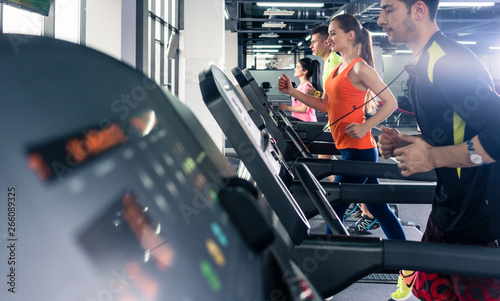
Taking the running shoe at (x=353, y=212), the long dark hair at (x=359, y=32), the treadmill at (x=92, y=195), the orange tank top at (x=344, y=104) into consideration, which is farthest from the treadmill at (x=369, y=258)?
the running shoe at (x=353, y=212)

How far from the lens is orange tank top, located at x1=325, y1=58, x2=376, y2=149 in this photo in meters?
2.49

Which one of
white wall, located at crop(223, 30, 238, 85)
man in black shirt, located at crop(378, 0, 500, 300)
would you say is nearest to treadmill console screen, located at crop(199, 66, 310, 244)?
man in black shirt, located at crop(378, 0, 500, 300)

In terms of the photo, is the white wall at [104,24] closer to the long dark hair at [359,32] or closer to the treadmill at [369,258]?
the long dark hair at [359,32]

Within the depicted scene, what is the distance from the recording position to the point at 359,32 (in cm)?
261

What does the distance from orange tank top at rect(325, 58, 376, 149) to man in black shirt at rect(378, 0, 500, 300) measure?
3.62 feet

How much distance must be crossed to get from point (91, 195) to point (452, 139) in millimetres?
1136

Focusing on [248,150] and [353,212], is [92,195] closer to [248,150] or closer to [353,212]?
[248,150]

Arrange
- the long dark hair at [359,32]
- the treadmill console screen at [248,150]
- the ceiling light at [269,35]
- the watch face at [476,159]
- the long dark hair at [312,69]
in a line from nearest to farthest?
the treadmill console screen at [248,150]
the watch face at [476,159]
the long dark hair at [359,32]
the long dark hair at [312,69]
the ceiling light at [269,35]

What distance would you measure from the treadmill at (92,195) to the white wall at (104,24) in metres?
2.91

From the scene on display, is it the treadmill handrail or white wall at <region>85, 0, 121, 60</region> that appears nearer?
the treadmill handrail

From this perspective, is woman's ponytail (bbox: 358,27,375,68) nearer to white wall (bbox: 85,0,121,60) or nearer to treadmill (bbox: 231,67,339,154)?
treadmill (bbox: 231,67,339,154)

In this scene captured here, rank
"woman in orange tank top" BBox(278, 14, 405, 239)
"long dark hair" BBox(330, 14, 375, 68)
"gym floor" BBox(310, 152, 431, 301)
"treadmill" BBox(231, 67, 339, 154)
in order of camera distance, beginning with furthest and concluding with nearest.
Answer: "gym floor" BBox(310, 152, 431, 301)
"long dark hair" BBox(330, 14, 375, 68)
"woman in orange tank top" BBox(278, 14, 405, 239)
"treadmill" BBox(231, 67, 339, 154)

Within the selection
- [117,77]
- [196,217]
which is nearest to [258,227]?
[196,217]

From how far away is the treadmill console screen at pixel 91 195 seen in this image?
0.33m
